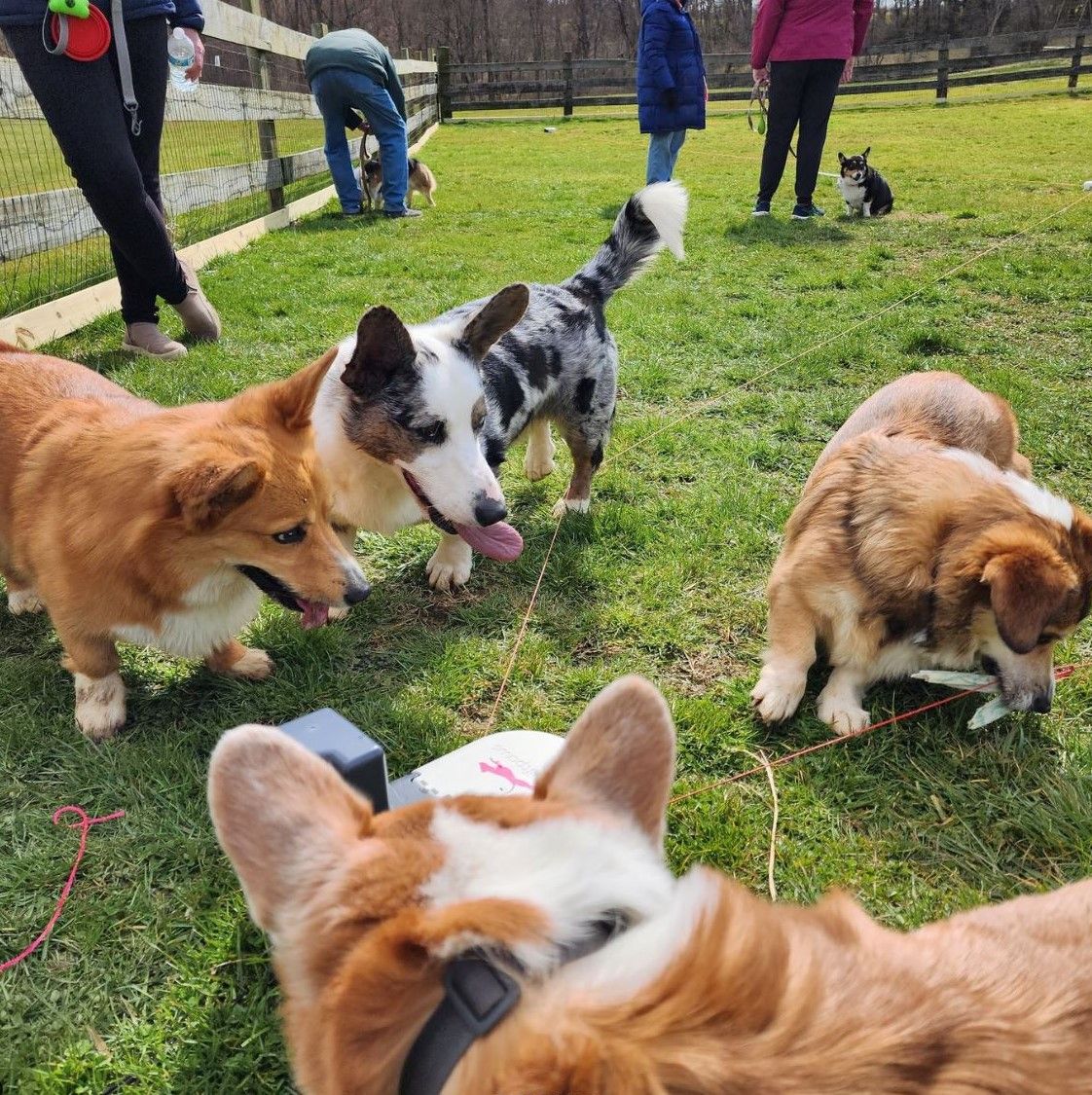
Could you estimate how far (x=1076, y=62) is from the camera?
24.8 m

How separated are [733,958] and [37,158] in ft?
22.3

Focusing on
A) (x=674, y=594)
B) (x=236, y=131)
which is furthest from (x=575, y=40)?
(x=674, y=594)

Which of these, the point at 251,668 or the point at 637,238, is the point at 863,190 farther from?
the point at 251,668

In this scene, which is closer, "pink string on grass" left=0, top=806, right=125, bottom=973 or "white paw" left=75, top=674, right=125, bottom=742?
"pink string on grass" left=0, top=806, right=125, bottom=973

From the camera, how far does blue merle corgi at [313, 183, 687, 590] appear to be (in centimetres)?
303

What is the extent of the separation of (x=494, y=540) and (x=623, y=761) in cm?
211

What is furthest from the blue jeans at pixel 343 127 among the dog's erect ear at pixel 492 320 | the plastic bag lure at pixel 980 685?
the plastic bag lure at pixel 980 685

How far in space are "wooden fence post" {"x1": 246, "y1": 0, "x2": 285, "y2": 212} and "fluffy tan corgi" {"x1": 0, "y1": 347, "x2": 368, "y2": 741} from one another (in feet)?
27.5

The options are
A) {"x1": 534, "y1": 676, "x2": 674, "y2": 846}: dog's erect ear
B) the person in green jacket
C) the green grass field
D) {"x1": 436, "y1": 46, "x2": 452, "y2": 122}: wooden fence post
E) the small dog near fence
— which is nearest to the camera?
{"x1": 534, "y1": 676, "x2": 674, "y2": 846}: dog's erect ear

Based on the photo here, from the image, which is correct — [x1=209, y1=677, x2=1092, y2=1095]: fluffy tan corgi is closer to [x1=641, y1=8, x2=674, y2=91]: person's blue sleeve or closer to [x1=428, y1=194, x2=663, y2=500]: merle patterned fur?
[x1=428, y1=194, x2=663, y2=500]: merle patterned fur

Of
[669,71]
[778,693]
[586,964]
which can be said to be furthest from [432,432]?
[669,71]

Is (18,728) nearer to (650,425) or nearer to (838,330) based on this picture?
(650,425)

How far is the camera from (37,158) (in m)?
5.59

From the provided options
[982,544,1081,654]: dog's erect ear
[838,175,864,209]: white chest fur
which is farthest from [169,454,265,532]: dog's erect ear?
[838,175,864,209]: white chest fur
